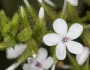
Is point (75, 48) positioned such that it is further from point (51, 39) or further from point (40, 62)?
point (40, 62)

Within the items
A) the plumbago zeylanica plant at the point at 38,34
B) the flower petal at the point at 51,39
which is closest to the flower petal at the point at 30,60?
the plumbago zeylanica plant at the point at 38,34

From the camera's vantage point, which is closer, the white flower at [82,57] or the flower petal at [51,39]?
the flower petal at [51,39]

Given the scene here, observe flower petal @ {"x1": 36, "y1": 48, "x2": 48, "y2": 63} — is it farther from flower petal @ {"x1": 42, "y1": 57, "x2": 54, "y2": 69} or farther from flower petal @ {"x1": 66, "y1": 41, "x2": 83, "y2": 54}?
flower petal @ {"x1": 66, "y1": 41, "x2": 83, "y2": 54}

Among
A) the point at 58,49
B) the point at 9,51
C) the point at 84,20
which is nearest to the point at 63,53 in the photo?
the point at 58,49

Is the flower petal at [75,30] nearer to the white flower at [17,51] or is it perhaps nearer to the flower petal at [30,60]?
the flower petal at [30,60]

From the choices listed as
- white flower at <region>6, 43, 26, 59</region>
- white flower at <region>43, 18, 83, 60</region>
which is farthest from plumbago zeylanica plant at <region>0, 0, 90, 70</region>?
white flower at <region>6, 43, 26, 59</region>

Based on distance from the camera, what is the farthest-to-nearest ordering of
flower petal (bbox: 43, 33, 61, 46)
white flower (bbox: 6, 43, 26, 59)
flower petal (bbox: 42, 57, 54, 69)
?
white flower (bbox: 6, 43, 26, 59) → flower petal (bbox: 42, 57, 54, 69) → flower petal (bbox: 43, 33, 61, 46)

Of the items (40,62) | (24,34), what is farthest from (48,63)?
(24,34)

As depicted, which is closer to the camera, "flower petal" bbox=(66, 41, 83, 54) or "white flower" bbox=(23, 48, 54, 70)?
"flower petal" bbox=(66, 41, 83, 54)
